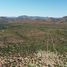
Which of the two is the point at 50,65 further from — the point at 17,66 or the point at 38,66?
the point at 17,66

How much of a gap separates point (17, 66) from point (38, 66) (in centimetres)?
120

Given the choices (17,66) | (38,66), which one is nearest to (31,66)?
(38,66)

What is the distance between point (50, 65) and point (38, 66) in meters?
0.75

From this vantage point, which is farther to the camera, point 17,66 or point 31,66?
point 17,66

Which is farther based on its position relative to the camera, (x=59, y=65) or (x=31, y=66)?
(x=59, y=65)

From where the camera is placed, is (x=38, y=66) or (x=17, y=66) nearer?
(x=38, y=66)

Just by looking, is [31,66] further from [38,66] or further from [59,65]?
[59,65]

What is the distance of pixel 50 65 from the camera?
34.3ft

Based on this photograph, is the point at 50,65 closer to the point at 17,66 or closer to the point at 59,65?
the point at 59,65

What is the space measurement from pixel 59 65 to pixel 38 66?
3.30 feet

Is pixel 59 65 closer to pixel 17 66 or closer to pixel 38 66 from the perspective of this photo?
pixel 38 66

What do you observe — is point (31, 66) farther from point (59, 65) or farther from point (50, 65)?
point (59, 65)

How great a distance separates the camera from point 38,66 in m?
11.0

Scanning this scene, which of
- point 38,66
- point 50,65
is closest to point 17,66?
point 38,66
